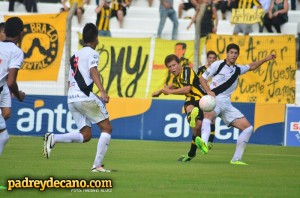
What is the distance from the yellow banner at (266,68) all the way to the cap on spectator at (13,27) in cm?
1453

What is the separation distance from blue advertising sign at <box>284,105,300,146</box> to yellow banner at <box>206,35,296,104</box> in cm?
140

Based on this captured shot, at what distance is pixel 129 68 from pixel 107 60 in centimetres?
72

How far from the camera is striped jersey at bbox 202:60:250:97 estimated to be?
703 inches

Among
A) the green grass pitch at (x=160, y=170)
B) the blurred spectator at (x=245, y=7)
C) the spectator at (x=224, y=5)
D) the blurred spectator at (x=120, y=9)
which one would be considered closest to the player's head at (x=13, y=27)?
the green grass pitch at (x=160, y=170)

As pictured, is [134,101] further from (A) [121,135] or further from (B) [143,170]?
(B) [143,170]

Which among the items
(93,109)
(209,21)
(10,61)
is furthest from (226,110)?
(209,21)

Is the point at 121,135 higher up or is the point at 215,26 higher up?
the point at 215,26

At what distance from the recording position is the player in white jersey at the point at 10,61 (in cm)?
1266

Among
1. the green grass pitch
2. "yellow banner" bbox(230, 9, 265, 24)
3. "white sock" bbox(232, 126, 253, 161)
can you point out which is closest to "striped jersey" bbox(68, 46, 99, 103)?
the green grass pitch

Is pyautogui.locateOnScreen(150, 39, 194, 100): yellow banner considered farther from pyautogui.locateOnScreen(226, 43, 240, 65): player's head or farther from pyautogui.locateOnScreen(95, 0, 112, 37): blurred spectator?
pyautogui.locateOnScreen(226, 43, 240, 65): player's head

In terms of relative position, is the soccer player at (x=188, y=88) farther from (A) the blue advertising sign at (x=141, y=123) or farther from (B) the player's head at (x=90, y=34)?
(A) the blue advertising sign at (x=141, y=123)

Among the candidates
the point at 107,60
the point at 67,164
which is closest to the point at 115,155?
the point at 67,164

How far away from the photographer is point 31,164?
51.5ft

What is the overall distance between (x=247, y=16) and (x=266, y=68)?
10.3ft
